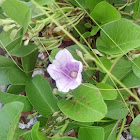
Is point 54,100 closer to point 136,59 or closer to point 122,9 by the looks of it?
point 136,59

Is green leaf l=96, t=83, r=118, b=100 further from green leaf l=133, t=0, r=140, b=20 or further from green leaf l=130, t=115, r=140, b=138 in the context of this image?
green leaf l=133, t=0, r=140, b=20

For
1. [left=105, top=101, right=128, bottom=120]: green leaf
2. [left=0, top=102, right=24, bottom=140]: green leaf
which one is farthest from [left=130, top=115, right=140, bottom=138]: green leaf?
[left=0, top=102, right=24, bottom=140]: green leaf

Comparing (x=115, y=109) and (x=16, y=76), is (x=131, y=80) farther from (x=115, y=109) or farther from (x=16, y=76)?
(x=16, y=76)

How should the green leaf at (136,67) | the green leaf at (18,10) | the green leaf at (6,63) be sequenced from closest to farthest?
the green leaf at (18,10) < the green leaf at (136,67) < the green leaf at (6,63)

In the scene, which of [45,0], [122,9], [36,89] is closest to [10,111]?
[36,89]

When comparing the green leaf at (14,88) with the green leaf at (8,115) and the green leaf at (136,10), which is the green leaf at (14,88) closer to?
the green leaf at (8,115)

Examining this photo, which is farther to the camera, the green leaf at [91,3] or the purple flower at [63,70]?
the green leaf at [91,3]

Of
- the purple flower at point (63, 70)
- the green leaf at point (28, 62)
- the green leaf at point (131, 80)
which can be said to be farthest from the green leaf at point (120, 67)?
the green leaf at point (28, 62)
